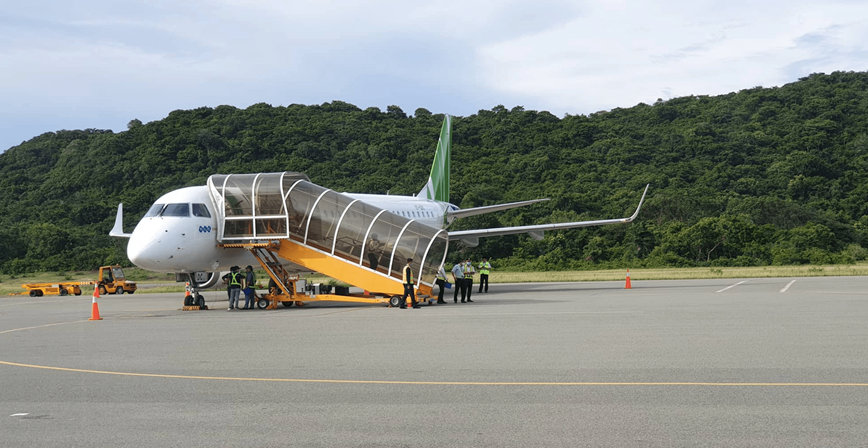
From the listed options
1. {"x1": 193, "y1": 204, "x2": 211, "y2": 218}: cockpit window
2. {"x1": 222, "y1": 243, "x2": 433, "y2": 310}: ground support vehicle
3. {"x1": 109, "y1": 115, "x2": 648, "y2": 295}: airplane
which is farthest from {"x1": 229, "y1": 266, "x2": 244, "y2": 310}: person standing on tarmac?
{"x1": 193, "y1": 204, "x2": 211, "y2": 218}: cockpit window

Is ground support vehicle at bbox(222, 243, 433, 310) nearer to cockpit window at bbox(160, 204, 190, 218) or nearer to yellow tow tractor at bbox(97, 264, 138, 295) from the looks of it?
cockpit window at bbox(160, 204, 190, 218)

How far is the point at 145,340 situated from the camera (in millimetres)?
16234

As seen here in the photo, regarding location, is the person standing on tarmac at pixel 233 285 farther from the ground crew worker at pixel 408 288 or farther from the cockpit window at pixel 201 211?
the ground crew worker at pixel 408 288

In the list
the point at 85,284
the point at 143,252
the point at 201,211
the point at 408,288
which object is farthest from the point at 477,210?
the point at 85,284

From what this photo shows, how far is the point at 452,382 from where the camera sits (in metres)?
9.98

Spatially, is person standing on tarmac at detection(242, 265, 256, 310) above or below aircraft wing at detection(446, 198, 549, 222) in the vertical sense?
below

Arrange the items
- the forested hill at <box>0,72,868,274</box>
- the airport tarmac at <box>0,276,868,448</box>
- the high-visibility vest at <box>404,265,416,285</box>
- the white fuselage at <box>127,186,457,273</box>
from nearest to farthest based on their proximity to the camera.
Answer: the airport tarmac at <box>0,276,868,448</box>, the high-visibility vest at <box>404,265,416,285</box>, the white fuselage at <box>127,186,457,273</box>, the forested hill at <box>0,72,868,274</box>

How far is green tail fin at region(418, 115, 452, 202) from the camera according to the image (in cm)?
4525

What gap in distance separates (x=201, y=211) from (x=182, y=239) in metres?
1.29

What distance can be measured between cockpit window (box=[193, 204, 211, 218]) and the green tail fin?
20.1 metres

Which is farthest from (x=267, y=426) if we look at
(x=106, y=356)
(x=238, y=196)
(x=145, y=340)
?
(x=238, y=196)

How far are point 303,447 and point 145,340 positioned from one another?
34.6 ft

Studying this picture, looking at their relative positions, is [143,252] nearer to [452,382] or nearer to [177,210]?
[177,210]

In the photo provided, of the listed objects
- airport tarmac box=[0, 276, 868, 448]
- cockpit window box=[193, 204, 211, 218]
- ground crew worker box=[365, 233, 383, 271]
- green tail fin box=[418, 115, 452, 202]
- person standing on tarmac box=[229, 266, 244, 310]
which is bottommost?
airport tarmac box=[0, 276, 868, 448]
